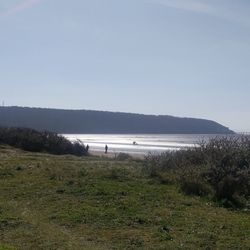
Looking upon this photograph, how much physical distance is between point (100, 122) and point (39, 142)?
424ft

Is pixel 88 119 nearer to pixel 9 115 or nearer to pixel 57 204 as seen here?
pixel 9 115

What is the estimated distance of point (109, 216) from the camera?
35.8ft

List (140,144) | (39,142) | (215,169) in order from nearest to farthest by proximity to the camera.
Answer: (215,169) < (39,142) < (140,144)

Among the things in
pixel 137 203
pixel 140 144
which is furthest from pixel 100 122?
pixel 137 203

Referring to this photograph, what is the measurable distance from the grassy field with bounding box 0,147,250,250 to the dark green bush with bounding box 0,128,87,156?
833 inches

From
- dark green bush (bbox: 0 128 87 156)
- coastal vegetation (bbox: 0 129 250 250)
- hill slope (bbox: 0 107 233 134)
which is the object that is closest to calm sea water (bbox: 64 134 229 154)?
dark green bush (bbox: 0 128 87 156)

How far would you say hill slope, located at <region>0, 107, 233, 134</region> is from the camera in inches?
4974

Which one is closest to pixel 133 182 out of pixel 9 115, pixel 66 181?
pixel 66 181

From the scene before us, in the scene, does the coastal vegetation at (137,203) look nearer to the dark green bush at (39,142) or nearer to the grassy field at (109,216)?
the grassy field at (109,216)

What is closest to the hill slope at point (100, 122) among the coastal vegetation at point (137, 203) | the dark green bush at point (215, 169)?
the dark green bush at point (215, 169)

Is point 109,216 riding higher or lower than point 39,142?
lower

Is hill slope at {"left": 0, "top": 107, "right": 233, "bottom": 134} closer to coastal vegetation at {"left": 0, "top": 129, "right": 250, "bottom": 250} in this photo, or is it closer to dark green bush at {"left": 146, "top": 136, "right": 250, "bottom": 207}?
dark green bush at {"left": 146, "top": 136, "right": 250, "bottom": 207}

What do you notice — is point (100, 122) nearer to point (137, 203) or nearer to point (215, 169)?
point (215, 169)

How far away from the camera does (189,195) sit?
13945mm
